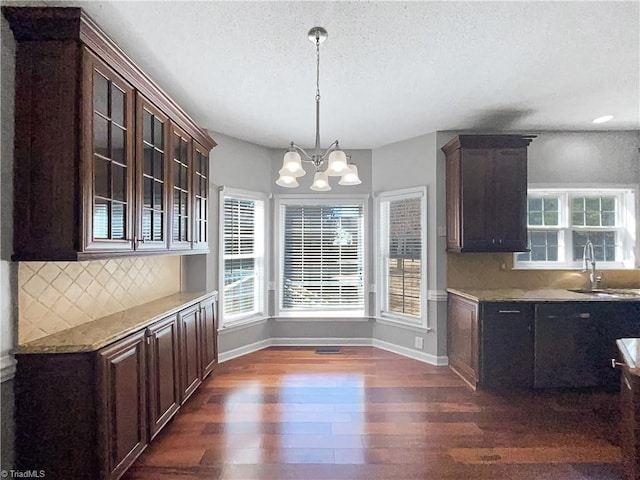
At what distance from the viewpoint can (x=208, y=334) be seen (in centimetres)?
348

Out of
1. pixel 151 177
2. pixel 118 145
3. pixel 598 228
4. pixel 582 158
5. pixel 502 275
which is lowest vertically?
pixel 502 275

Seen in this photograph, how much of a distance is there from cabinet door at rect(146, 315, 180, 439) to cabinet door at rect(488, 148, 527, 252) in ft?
10.4

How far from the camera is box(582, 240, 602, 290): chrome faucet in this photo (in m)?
3.88

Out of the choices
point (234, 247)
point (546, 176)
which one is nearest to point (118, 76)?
point (234, 247)

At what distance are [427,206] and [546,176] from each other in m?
1.43

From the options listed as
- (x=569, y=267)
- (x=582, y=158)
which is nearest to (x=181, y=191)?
(x=569, y=267)

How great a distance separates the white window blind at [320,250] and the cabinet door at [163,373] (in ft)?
6.81

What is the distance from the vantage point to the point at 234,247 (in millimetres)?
4242

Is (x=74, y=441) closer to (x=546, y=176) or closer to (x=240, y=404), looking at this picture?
(x=240, y=404)

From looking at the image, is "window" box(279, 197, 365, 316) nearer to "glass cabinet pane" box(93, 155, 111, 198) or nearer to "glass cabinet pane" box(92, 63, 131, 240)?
"glass cabinet pane" box(92, 63, 131, 240)

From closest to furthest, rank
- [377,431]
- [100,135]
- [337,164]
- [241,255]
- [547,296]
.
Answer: [100,135] < [337,164] < [377,431] < [547,296] < [241,255]

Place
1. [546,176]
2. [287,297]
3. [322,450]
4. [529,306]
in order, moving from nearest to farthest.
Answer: [322,450] < [529,306] < [546,176] < [287,297]

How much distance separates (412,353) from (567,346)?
5.21 feet

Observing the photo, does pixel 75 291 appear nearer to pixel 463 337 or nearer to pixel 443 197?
A: pixel 463 337
